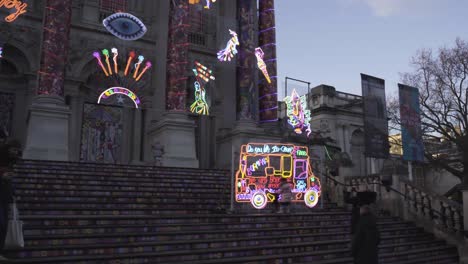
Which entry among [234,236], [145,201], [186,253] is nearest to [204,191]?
[145,201]

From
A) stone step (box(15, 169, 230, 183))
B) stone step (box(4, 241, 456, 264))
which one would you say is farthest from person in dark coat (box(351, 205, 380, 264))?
stone step (box(15, 169, 230, 183))

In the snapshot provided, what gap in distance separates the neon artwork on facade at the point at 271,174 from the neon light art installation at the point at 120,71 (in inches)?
476

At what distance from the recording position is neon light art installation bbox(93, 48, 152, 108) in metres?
22.6

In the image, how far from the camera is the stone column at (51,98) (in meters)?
16.5

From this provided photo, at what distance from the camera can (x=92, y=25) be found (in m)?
22.6

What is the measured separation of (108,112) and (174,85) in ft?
15.6

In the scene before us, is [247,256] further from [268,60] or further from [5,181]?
[268,60]

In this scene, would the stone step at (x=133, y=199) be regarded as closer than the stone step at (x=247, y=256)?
No

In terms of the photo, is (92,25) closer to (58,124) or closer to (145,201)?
(58,124)

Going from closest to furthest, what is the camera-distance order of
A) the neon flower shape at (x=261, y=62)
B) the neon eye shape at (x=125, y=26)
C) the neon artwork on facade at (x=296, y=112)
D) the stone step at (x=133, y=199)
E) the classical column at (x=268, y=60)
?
the stone step at (x=133, y=199) → the neon eye shape at (x=125, y=26) → the classical column at (x=268, y=60) → the neon flower shape at (x=261, y=62) → the neon artwork on facade at (x=296, y=112)

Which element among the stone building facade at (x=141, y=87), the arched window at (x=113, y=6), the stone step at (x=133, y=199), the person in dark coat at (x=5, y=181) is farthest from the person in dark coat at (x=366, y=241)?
the arched window at (x=113, y=6)

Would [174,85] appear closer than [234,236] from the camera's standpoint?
No

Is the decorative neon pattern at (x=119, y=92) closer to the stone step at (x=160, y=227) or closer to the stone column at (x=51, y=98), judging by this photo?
the stone column at (x=51, y=98)

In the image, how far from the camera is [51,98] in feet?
56.8
